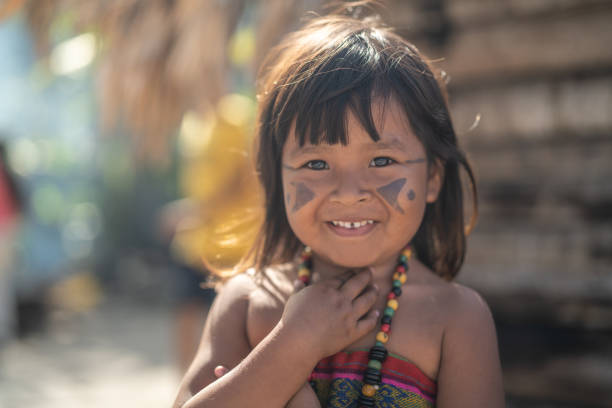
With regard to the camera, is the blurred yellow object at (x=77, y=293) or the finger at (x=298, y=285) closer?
the finger at (x=298, y=285)

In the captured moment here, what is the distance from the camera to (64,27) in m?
3.75

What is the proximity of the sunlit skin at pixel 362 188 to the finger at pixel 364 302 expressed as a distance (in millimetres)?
76

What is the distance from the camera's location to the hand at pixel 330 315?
4.11ft

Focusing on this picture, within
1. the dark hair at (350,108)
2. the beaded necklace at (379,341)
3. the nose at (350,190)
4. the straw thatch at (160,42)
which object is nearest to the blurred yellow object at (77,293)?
the straw thatch at (160,42)

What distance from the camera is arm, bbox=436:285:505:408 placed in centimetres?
127

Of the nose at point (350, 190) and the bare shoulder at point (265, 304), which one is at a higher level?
the nose at point (350, 190)

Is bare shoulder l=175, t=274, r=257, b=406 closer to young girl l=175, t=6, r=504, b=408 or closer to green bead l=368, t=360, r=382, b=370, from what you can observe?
young girl l=175, t=6, r=504, b=408

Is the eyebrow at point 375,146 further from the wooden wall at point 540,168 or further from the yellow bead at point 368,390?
the wooden wall at point 540,168

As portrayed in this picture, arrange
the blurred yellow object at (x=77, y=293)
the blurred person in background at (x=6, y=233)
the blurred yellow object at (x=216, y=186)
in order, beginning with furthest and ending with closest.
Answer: the blurred yellow object at (x=77, y=293) < the blurred person in background at (x=6, y=233) < the blurred yellow object at (x=216, y=186)

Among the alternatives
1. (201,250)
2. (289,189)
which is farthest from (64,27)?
(289,189)

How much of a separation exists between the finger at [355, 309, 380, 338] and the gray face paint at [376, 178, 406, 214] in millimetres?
265

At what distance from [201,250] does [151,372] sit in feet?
8.11

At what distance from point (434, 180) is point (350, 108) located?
37 cm

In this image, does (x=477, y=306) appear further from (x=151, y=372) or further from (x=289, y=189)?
(x=151, y=372)
